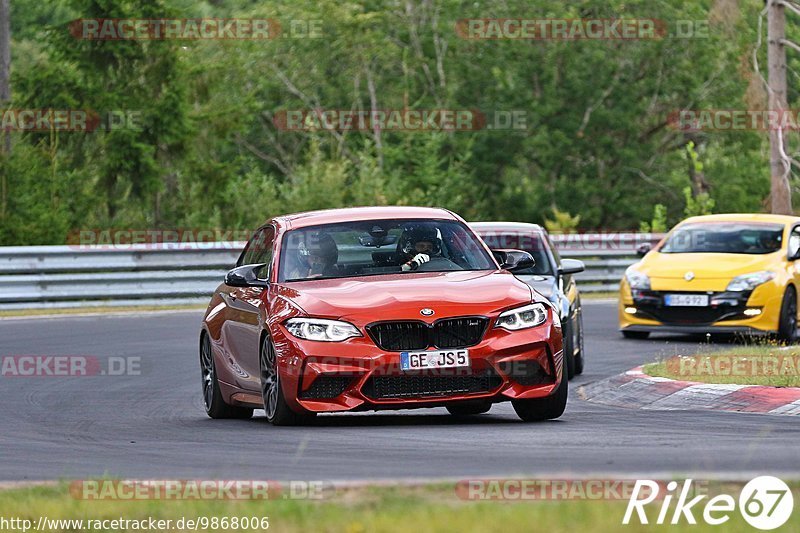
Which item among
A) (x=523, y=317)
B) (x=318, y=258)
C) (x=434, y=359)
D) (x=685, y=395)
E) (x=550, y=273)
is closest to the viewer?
(x=434, y=359)

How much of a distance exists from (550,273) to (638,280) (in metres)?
4.61

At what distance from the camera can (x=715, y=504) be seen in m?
6.65

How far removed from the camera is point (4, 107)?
3347cm

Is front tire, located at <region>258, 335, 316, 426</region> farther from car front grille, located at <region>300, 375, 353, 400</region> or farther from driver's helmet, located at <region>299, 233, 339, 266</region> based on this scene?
driver's helmet, located at <region>299, 233, 339, 266</region>

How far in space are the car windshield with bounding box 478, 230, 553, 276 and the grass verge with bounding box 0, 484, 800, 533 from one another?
9.39 m

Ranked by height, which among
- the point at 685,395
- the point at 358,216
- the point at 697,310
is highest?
the point at 358,216

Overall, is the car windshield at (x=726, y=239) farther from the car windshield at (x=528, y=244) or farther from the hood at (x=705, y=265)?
the car windshield at (x=528, y=244)

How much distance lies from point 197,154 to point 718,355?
2495 centimetres

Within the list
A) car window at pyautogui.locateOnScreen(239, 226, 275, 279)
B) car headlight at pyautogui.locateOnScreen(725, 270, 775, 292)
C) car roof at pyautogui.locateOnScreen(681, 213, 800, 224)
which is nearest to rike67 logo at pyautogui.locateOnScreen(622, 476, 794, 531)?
car window at pyautogui.locateOnScreen(239, 226, 275, 279)

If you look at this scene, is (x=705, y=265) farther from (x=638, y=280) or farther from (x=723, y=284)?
(x=638, y=280)

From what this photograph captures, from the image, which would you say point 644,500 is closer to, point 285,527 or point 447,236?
point 285,527

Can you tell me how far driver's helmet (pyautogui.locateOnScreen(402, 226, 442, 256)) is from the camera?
12.1m

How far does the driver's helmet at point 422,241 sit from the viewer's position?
12141 millimetres

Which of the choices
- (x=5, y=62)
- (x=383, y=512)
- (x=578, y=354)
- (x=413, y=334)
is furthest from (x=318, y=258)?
(x=5, y=62)
